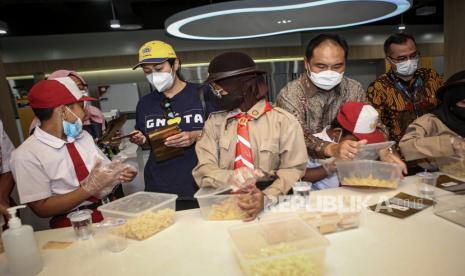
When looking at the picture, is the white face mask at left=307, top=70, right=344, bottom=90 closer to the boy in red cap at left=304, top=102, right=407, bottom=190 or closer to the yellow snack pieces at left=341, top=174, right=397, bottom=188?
the boy in red cap at left=304, top=102, right=407, bottom=190

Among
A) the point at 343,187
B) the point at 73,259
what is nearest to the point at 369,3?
the point at 343,187

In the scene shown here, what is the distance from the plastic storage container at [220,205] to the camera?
130 cm

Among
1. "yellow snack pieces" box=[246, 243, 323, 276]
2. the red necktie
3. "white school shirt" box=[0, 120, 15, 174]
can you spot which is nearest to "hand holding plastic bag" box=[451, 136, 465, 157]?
"yellow snack pieces" box=[246, 243, 323, 276]

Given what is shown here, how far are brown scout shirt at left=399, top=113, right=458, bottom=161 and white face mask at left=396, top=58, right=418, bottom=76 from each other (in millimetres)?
520

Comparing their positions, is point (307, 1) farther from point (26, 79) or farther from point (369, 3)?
point (26, 79)

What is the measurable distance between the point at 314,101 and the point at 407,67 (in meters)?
0.82

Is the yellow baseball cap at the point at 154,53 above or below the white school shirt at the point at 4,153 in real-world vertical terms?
above

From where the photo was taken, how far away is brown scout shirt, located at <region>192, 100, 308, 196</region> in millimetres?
1456

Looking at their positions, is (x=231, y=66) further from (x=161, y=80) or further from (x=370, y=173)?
(x=370, y=173)

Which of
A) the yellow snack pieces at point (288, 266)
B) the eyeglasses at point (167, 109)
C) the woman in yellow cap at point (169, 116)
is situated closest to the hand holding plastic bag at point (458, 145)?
the yellow snack pieces at point (288, 266)

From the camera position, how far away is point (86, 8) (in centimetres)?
535

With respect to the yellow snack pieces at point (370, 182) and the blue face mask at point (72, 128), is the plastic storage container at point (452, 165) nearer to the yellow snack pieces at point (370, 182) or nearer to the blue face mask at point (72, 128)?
the yellow snack pieces at point (370, 182)

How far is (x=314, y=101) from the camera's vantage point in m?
1.93

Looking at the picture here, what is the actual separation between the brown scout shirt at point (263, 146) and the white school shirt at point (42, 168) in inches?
25.2
